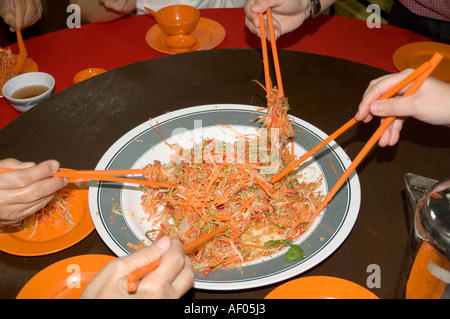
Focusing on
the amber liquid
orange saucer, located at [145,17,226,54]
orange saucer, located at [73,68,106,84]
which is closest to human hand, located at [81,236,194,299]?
the amber liquid

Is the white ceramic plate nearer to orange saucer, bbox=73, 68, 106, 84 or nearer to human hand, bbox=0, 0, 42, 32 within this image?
orange saucer, bbox=73, 68, 106, 84

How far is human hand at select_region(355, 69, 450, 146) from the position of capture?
1.27 m

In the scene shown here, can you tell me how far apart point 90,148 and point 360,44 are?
1.77m

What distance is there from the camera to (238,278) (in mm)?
1229

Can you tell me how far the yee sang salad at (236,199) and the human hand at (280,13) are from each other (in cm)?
59

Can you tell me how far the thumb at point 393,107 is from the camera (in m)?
1.26

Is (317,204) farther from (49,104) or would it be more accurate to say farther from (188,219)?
(49,104)

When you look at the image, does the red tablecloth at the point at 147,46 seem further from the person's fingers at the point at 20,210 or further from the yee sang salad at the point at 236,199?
the person's fingers at the point at 20,210

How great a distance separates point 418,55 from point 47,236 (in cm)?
218

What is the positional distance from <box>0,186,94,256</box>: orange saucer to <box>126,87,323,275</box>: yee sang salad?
25 cm

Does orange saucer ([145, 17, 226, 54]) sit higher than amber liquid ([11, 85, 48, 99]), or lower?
higher

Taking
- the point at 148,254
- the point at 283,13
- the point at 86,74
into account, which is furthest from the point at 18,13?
the point at 148,254

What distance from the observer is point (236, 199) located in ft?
5.19

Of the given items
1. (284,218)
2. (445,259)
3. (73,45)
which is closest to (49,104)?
(73,45)
